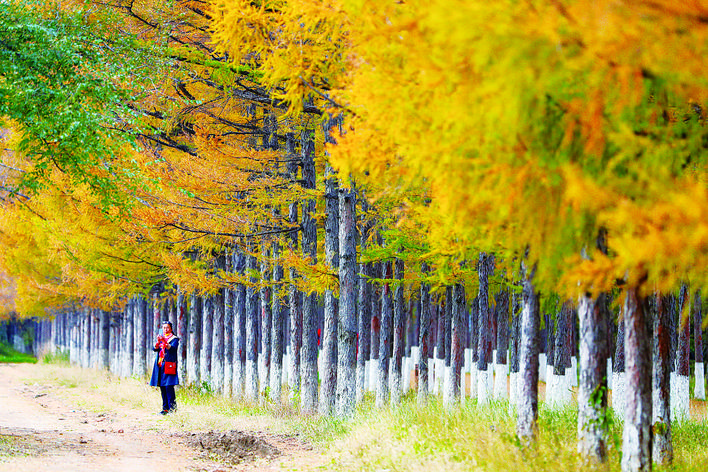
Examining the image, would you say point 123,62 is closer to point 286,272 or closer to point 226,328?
point 286,272

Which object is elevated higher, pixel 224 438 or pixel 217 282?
pixel 217 282

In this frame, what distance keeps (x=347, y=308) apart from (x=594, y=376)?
6.45m

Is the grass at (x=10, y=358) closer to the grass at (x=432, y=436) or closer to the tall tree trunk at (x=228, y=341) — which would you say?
the tall tree trunk at (x=228, y=341)

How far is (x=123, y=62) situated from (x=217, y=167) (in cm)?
310

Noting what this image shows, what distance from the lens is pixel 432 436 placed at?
877 centimetres

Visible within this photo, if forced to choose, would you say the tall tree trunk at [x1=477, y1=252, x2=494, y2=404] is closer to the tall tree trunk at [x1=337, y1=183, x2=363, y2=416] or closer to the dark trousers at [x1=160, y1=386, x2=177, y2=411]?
the tall tree trunk at [x1=337, y1=183, x2=363, y2=416]

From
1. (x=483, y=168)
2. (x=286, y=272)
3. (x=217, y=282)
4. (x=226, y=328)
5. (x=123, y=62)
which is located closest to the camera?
(x=483, y=168)

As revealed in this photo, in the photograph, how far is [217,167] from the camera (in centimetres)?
1373

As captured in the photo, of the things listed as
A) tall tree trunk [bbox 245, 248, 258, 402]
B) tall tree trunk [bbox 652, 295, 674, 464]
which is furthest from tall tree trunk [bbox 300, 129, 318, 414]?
tall tree trunk [bbox 652, 295, 674, 464]

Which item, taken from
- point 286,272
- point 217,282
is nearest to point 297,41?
point 217,282

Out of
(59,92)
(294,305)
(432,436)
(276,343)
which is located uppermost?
(59,92)

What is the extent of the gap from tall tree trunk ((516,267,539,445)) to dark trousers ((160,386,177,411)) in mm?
8828

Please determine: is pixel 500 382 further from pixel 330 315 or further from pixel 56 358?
pixel 56 358

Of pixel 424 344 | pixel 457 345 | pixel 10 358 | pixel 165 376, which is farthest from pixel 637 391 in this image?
pixel 10 358
